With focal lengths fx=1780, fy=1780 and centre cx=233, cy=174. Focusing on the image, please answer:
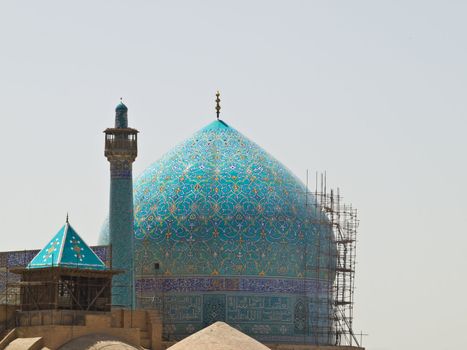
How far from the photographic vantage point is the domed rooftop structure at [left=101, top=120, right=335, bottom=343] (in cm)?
4669

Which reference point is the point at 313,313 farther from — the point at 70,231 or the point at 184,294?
the point at 70,231

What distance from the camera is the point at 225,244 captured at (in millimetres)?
46875

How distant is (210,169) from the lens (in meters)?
47.9

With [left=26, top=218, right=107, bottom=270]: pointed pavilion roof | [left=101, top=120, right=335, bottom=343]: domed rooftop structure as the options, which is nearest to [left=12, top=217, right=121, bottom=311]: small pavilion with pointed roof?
[left=26, top=218, right=107, bottom=270]: pointed pavilion roof

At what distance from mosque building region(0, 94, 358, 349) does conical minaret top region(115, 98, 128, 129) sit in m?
Answer: 0.03

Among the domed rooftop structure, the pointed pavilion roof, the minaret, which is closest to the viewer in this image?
the pointed pavilion roof

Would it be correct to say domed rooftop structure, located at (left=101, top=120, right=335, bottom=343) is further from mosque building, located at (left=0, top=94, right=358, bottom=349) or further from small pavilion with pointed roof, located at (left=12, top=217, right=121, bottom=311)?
small pavilion with pointed roof, located at (left=12, top=217, right=121, bottom=311)

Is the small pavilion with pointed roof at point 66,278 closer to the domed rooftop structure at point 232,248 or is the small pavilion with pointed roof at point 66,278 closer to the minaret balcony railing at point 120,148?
the minaret balcony railing at point 120,148

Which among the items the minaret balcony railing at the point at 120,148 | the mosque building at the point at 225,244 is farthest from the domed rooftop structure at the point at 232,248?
the minaret balcony railing at the point at 120,148

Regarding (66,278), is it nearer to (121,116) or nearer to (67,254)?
(67,254)

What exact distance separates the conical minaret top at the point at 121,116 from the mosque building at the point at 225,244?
0.03 meters

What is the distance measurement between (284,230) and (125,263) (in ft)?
15.7

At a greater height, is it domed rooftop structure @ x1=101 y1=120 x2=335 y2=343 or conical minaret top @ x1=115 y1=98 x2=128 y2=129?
conical minaret top @ x1=115 y1=98 x2=128 y2=129

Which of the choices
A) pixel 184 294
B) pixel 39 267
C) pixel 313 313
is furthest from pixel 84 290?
pixel 313 313
